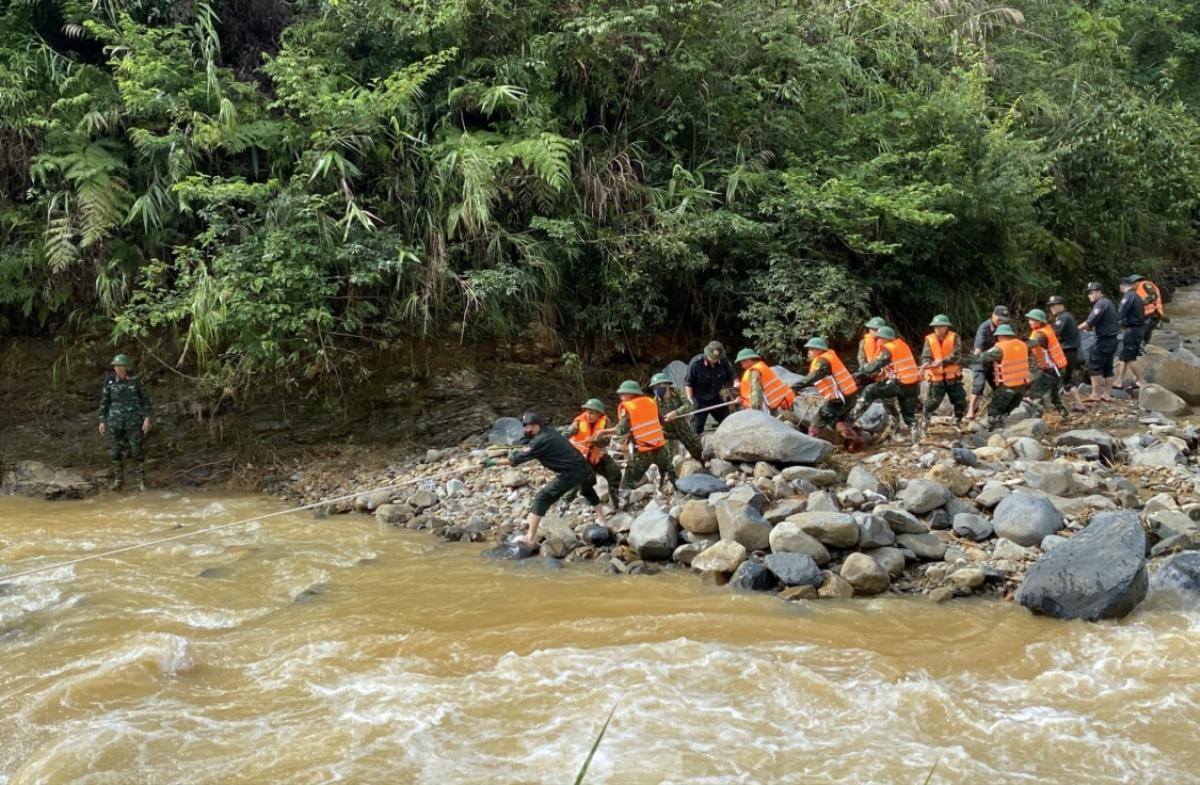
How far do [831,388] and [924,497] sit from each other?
220 cm

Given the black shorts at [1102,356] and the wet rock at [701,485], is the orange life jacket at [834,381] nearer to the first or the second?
the wet rock at [701,485]

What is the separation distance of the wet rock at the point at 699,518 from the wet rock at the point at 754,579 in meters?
0.70

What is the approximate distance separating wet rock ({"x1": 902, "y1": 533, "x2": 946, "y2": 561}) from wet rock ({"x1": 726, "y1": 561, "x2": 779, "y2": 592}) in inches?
43.0

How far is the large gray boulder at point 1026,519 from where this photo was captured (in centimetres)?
675

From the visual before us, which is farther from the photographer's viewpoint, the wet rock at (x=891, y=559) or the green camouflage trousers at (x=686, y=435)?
the green camouflage trousers at (x=686, y=435)

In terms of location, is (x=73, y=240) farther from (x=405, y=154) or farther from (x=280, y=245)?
(x=405, y=154)

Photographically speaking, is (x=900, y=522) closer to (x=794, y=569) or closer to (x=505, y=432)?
(x=794, y=569)

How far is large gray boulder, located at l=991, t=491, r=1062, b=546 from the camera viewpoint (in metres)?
6.75

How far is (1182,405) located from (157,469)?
39.6 ft

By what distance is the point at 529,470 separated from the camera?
30.6ft

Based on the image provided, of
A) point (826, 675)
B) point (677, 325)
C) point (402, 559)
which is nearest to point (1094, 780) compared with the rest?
point (826, 675)

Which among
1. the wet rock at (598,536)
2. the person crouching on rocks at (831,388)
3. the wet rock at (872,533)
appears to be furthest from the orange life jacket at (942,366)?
the wet rock at (598,536)

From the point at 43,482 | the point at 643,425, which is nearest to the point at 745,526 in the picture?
the point at 643,425

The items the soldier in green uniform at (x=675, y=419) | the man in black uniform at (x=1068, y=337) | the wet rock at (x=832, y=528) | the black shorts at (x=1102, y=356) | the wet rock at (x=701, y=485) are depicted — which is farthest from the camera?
the black shorts at (x=1102, y=356)
